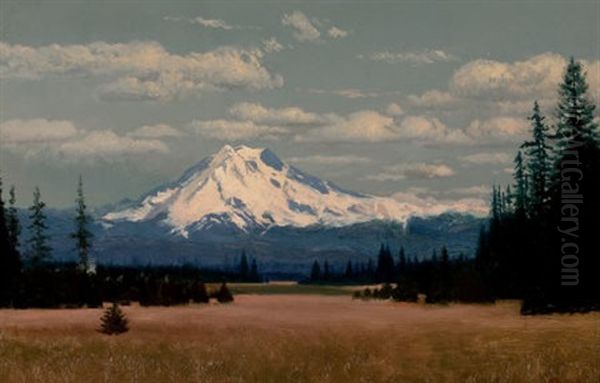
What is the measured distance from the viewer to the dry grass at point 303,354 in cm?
1911

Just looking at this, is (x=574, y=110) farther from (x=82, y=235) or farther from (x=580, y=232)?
(x=82, y=235)

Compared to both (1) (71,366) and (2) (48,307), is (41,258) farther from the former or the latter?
(1) (71,366)

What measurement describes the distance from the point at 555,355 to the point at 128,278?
59494 mm

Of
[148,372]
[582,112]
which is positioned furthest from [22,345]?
[582,112]

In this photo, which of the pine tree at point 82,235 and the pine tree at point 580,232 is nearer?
the pine tree at point 580,232

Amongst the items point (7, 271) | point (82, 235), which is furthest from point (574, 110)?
point (82, 235)

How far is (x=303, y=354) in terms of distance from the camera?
24.2m

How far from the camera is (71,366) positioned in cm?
1997

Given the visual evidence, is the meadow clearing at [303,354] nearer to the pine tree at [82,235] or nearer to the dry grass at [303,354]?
the dry grass at [303,354]

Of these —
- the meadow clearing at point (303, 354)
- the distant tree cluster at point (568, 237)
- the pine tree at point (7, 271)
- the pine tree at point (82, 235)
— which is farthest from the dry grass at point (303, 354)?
the pine tree at point (82, 235)

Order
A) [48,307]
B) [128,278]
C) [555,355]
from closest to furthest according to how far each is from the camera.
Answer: [555,355] → [48,307] → [128,278]

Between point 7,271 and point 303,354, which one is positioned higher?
point 7,271

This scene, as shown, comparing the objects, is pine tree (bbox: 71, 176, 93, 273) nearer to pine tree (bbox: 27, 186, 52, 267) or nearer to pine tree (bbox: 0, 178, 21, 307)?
pine tree (bbox: 27, 186, 52, 267)

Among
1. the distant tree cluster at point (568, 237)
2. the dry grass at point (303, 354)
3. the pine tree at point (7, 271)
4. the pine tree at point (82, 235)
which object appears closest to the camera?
the dry grass at point (303, 354)
